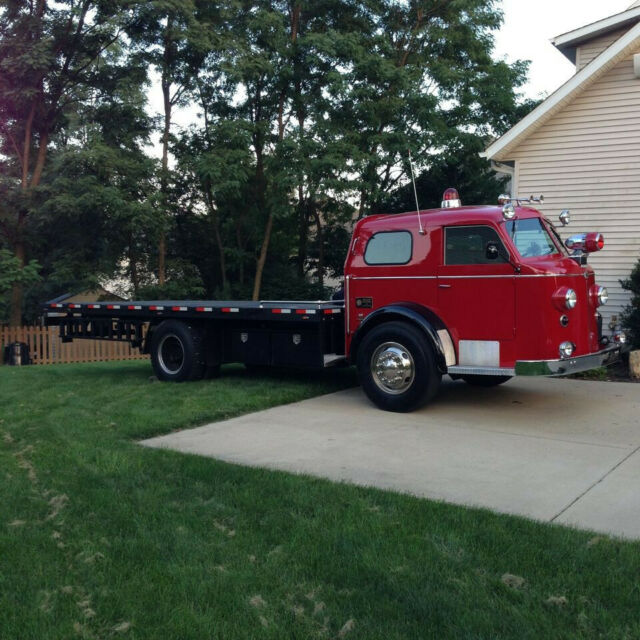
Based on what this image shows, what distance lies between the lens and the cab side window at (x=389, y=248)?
831cm

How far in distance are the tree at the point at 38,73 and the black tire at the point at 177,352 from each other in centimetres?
1008

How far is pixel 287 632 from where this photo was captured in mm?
3158

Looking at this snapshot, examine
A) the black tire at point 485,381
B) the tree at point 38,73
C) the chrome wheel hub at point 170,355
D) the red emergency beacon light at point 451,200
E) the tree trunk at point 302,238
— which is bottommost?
the black tire at point 485,381

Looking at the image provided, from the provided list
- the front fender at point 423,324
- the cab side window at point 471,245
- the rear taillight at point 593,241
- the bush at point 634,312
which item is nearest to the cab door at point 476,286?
the cab side window at point 471,245

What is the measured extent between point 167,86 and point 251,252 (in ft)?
19.4

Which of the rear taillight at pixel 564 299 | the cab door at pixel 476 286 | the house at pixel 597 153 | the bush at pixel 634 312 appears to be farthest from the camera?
the house at pixel 597 153

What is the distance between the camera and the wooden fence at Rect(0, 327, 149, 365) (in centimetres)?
1933

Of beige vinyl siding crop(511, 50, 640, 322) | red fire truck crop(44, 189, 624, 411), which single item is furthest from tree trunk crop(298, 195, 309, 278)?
red fire truck crop(44, 189, 624, 411)

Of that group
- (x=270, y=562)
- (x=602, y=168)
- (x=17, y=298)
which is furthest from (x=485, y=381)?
(x=17, y=298)

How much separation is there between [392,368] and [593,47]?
9319 mm

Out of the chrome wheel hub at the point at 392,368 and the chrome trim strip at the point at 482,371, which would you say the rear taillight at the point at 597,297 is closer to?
the chrome trim strip at the point at 482,371

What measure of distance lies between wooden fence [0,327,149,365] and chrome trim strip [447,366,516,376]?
1360 cm

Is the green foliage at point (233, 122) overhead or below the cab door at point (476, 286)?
overhead

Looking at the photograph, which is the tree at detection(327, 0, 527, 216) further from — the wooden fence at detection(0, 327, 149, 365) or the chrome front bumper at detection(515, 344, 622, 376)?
the chrome front bumper at detection(515, 344, 622, 376)
